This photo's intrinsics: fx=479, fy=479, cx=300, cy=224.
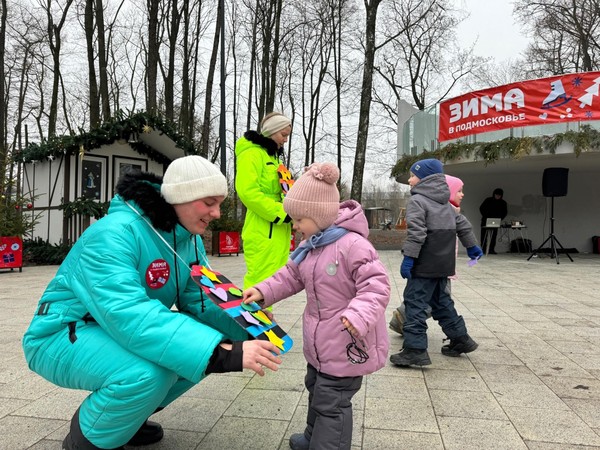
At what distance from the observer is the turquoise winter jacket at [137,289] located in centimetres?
177

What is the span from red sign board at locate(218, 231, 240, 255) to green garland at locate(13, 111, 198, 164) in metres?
2.65

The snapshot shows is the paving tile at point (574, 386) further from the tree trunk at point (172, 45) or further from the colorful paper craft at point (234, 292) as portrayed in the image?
the tree trunk at point (172, 45)

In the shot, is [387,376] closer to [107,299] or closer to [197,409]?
[197,409]

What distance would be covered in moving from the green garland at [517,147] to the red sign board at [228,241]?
20.0ft

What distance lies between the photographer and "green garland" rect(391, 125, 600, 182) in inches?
420

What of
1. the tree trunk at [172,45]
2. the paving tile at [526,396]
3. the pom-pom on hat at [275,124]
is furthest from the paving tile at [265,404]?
the tree trunk at [172,45]

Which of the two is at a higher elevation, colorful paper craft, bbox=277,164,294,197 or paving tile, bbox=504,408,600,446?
colorful paper craft, bbox=277,164,294,197

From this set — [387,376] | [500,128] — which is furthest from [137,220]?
[500,128]

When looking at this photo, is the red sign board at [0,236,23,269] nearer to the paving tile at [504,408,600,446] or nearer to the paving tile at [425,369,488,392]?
the paving tile at [425,369,488,392]

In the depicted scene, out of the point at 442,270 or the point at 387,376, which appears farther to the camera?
the point at 442,270

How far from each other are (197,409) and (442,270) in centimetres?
203

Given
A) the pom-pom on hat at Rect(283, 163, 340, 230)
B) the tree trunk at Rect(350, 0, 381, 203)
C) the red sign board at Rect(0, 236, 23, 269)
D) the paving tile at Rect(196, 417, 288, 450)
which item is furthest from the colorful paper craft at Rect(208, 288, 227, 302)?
the tree trunk at Rect(350, 0, 381, 203)

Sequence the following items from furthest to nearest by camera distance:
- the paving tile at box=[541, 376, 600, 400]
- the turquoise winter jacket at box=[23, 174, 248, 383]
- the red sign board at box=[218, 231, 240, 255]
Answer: the red sign board at box=[218, 231, 240, 255] < the paving tile at box=[541, 376, 600, 400] < the turquoise winter jacket at box=[23, 174, 248, 383]

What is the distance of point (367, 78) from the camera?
16.9m
